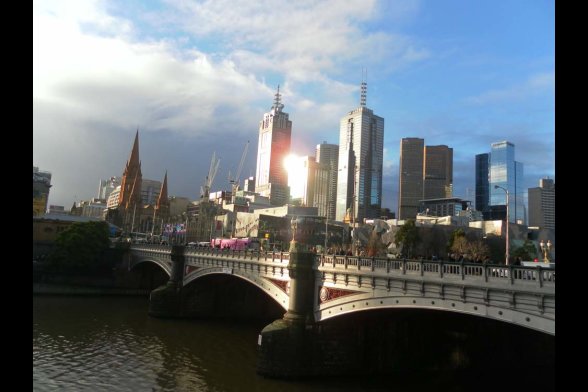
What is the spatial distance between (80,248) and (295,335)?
57.3 metres

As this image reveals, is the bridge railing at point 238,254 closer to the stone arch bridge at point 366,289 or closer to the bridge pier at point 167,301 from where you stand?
the stone arch bridge at point 366,289

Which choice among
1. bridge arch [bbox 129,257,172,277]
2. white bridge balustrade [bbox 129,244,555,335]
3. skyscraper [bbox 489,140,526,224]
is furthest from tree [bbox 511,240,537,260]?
bridge arch [bbox 129,257,172,277]

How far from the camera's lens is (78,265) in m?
73.6

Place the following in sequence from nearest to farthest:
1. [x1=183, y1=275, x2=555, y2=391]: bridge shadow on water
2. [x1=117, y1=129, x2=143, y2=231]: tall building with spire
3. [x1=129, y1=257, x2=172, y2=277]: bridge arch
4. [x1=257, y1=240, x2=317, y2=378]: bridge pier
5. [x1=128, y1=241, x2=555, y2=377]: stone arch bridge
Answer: [x1=128, y1=241, x2=555, y2=377]: stone arch bridge → [x1=257, y1=240, x2=317, y2=378]: bridge pier → [x1=183, y1=275, x2=555, y2=391]: bridge shadow on water → [x1=129, y1=257, x2=172, y2=277]: bridge arch → [x1=117, y1=129, x2=143, y2=231]: tall building with spire

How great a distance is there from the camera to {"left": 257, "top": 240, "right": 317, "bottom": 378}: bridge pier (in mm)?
30000

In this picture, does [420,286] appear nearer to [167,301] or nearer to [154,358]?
[154,358]

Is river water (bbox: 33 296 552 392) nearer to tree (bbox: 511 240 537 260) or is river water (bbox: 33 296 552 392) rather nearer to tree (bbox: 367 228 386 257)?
tree (bbox: 367 228 386 257)

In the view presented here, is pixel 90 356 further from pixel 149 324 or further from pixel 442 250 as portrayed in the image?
pixel 442 250

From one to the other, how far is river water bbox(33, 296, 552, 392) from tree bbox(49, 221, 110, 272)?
65.6 feet

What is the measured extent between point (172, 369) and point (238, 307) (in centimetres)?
2531

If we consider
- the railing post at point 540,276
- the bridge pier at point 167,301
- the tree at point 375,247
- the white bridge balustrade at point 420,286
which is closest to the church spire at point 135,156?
the tree at point 375,247
